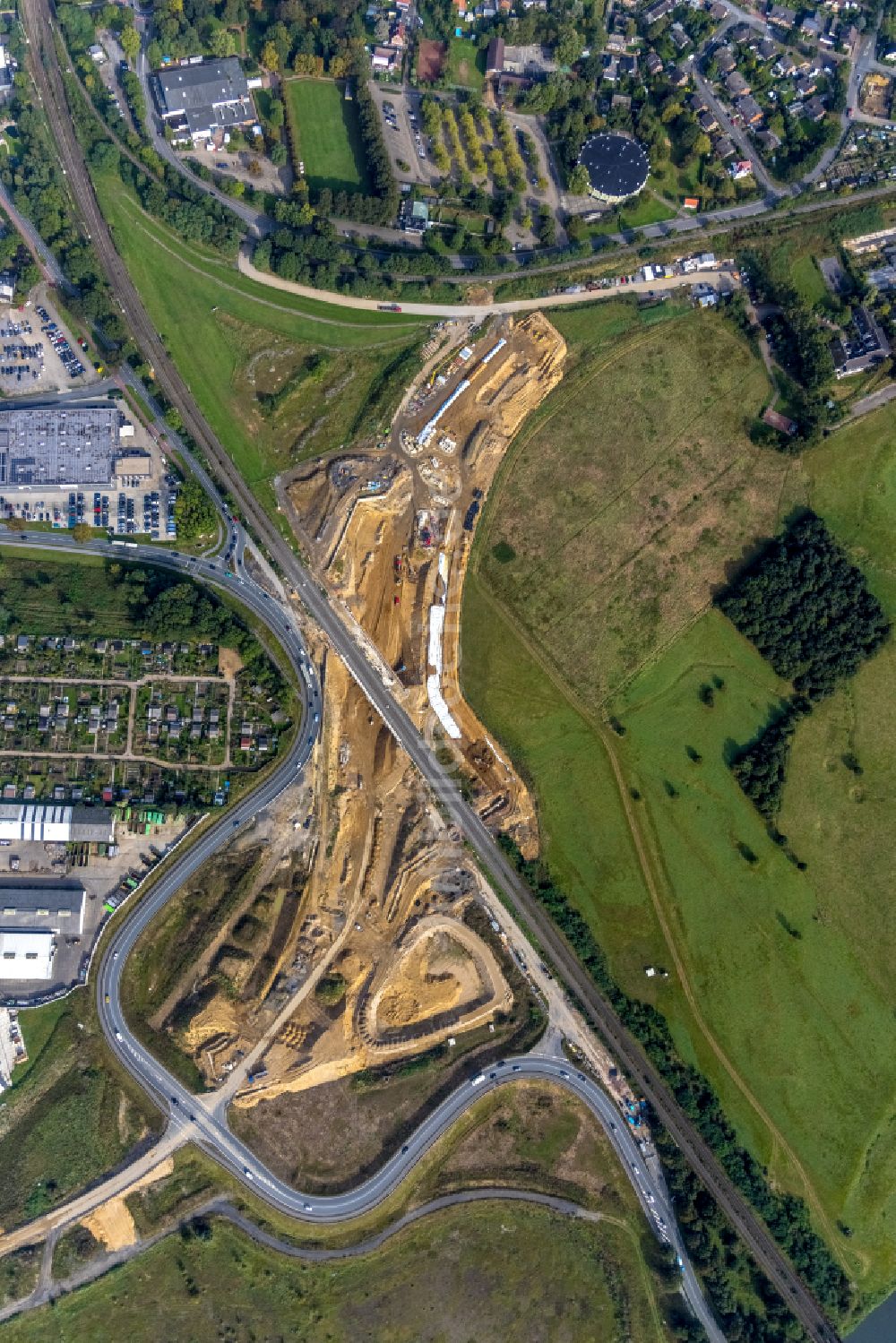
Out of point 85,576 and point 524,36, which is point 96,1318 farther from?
point 524,36

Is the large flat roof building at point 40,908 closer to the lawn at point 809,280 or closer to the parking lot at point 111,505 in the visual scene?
the parking lot at point 111,505

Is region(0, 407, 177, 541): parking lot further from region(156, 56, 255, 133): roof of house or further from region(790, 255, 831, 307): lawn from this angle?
region(790, 255, 831, 307): lawn

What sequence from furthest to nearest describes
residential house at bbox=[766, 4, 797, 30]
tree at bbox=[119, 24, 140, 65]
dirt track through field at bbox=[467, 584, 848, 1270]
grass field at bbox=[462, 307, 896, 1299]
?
residential house at bbox=[766, 4, 797, 30] < tree at bbox=[119, 24, 140, 65] < grass field at bbox=[462, 307, 896, 1299] < dirt track through field at bbox=[467, 584, 848, 1270]

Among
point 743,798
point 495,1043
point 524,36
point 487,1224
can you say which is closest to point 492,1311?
point 487,1224

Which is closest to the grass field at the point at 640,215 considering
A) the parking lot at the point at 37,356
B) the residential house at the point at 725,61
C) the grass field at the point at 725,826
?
the residential house at the point at 725,61

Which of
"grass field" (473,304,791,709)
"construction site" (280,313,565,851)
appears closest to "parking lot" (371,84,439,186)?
"construction site" (280,313,565,851)

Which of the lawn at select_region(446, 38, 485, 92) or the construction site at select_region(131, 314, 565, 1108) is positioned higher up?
the lawn at select_region(446, 38, 485, 92)
